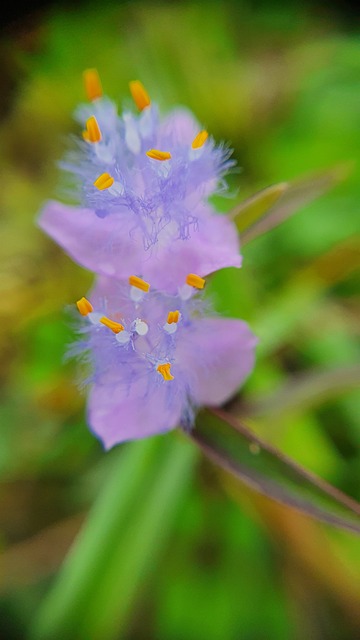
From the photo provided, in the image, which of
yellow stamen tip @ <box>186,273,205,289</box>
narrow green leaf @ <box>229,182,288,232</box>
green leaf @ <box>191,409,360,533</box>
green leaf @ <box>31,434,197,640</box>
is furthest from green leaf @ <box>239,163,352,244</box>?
green leaf @ <box>31,434,197,640</box>

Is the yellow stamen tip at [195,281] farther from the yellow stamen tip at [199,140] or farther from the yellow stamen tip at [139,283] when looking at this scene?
the yellow stamen tip at [199,140]

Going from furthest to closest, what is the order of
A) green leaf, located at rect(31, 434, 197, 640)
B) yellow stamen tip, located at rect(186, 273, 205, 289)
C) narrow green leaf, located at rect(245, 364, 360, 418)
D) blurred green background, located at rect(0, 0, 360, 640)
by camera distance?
1. blurred green background, located at rect(0, 0, 360, 640)
2. green leaf, located at rect(31, 434, 197, 640)
3. narrow green leaf, located at rect(245, 364, 360, 418)
4. yellow stamen tip, located at rect(186, 273, 205, 289)

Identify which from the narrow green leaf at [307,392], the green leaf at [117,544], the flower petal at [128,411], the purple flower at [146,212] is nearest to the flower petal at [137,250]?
the purple flower at [146,212]

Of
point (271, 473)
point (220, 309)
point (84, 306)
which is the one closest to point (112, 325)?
point (84, 306)

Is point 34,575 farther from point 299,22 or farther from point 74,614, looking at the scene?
point 299,22

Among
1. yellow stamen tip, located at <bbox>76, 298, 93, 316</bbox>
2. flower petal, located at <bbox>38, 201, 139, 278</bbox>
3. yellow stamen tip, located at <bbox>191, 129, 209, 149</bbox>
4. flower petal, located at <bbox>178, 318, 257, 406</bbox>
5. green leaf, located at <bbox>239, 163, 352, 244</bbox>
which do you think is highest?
yellow stamen tip, located at <bbox>191, 129, 209, 149</bbox>

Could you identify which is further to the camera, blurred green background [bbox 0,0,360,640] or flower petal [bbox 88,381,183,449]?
blurred green background [bbox 0,0,360,640]

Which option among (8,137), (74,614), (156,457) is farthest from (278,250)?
(74,614)

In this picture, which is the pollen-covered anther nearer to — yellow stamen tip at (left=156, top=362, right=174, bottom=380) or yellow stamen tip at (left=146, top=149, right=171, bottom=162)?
yellow stamen tip at (left=146, top=149, right=171, bottom=162)
